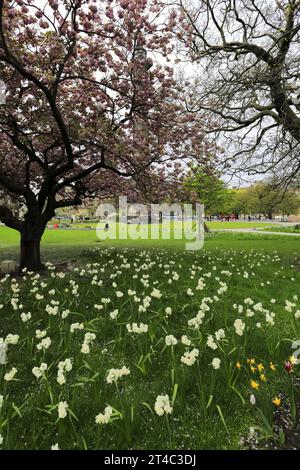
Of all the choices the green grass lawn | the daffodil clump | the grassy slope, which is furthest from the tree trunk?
the green grass lawn

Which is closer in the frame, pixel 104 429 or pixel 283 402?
pixel 104 429

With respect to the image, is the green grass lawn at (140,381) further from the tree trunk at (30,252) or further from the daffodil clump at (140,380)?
the tree trunk at (30,252)

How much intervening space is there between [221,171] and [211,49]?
4.34 metres

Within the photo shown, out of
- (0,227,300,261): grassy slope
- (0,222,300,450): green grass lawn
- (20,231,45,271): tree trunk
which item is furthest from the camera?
(0,227,300,261): grassy slope

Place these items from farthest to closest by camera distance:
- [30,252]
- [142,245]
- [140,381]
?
[142,245] → [30,252] → [140,381]

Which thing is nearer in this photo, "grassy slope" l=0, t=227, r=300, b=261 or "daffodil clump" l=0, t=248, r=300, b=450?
"daffodil clump" l=0, t=248, r=300, b=450

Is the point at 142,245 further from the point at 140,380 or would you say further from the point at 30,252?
the point at 140,380

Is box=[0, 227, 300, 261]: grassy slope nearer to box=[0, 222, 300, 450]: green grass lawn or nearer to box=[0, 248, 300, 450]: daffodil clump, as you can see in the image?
box=[0, 222, 300, 450]: green grass lawn

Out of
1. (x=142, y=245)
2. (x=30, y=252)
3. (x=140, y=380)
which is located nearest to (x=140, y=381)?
(x=140, y=380)

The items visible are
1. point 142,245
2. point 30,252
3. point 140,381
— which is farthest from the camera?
point 142,245

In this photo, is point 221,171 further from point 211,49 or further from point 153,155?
point 211,49

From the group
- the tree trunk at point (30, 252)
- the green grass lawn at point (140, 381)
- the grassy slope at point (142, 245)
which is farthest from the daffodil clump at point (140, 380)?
the grassy slope at point (142, 245)
